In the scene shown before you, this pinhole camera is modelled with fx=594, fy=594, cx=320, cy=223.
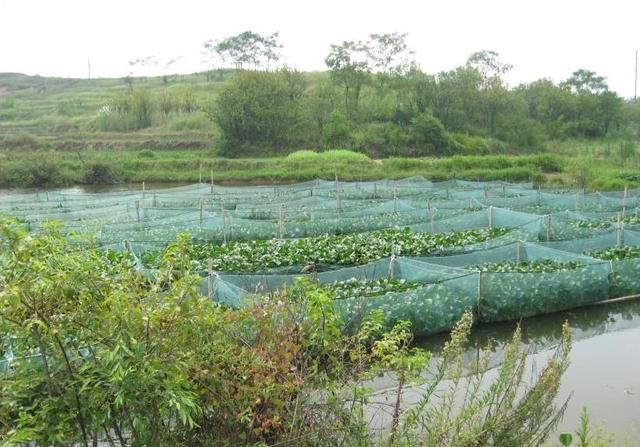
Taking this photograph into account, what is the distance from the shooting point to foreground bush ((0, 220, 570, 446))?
3590 mm

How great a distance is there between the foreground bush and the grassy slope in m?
26.1

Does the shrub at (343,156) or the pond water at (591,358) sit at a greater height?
the shrub at (343,156)

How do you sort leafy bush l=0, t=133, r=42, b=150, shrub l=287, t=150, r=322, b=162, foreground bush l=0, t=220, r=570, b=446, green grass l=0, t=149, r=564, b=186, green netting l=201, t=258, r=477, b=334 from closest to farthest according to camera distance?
foreground bush l=0, t=220, r=570, b=446 < green netting l=201, t=258, r=477, b=334 < green grass l=0, t=149, r=564, b=186 < shrub l=287, t=150, r=322, b=162 < leafy bush l=0, t=133, r=42, b=150

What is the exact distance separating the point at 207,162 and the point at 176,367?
1503 inches

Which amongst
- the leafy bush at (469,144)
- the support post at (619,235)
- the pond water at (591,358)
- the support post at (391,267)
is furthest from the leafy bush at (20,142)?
the pond water at (591,358)

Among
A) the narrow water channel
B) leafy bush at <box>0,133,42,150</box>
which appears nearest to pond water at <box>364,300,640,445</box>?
the narrow water channel

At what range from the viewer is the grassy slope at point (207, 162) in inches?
1321

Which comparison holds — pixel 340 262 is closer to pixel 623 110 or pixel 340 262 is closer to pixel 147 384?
pixel 147 384

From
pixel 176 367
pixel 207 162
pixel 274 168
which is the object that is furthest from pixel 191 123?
pixel 176 367

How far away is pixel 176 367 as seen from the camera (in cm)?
371

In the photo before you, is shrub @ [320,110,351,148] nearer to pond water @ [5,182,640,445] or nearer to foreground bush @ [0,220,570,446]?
pond water @ [5,182,640,445]

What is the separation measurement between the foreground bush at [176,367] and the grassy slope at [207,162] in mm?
26088

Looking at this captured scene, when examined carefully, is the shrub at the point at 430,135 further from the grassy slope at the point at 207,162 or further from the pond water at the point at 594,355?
the pond water at the point at 594,355

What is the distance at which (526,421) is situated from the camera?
4.51 m
